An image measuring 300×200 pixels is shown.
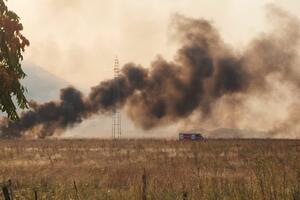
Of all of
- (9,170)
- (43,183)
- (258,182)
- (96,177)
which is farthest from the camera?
(9,170)

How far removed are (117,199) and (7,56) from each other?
4.16 meters

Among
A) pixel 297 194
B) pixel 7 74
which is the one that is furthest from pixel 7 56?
pixel 297 194

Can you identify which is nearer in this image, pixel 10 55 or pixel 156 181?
pixel 10 55

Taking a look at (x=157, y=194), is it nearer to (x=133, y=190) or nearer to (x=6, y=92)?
(x=133, y=190)

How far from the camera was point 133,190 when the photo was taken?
531 inches

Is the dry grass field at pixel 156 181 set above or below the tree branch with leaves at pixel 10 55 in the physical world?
below

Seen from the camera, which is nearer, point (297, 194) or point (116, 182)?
point (297, 194)

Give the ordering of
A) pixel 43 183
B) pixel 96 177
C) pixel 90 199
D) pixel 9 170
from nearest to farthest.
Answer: pixel 90 199
pixel 43 183
pixel 96 177
pixel 9 170

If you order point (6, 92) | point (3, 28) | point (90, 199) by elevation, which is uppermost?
point (3, 28)

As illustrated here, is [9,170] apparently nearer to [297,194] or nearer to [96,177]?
[96,177]

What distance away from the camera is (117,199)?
1393 centimetres

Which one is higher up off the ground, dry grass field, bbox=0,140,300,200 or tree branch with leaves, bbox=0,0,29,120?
tree branch with leaves, bbox=0,0,29,120

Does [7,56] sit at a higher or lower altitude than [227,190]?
higher

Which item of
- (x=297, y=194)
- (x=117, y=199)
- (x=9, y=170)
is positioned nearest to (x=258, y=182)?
(x=297, y=194)
